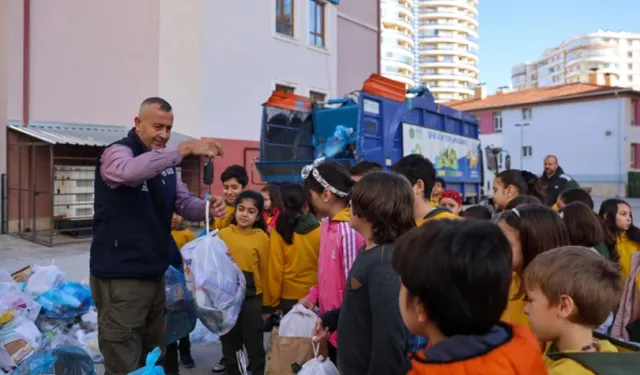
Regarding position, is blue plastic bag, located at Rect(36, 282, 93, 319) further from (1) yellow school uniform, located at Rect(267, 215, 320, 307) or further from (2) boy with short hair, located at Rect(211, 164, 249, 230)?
(1) yellow school uniform, located at Rect(267, 215, 320, 307)

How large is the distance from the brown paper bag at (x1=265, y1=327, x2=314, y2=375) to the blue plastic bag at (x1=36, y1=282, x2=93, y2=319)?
2.91 metres

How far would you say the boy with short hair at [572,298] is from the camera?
6.08ft

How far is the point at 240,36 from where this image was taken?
16031 mm

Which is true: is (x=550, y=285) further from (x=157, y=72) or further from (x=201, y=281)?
(x=157, y=72)

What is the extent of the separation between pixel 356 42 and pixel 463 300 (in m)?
20.6

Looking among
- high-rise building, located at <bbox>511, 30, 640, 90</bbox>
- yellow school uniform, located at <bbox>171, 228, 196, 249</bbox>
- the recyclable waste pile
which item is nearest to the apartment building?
yellow school uniform, located at <bbox>171, 228, 196, 249</bbox>

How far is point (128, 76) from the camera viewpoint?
14.7 m

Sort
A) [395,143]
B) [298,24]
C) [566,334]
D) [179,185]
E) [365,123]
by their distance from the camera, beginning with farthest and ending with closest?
[298,24] < [395,143] < [365,123] < [179,185] < [566,334]

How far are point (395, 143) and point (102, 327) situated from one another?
7.68 m

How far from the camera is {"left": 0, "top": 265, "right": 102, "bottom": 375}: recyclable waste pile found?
3744 mm

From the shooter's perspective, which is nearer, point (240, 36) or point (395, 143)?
point (395, 143)

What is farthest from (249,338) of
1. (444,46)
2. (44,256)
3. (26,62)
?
(444,46)

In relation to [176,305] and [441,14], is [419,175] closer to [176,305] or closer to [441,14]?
[176,305]

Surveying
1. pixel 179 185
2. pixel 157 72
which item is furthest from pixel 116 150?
pixel 157 72
